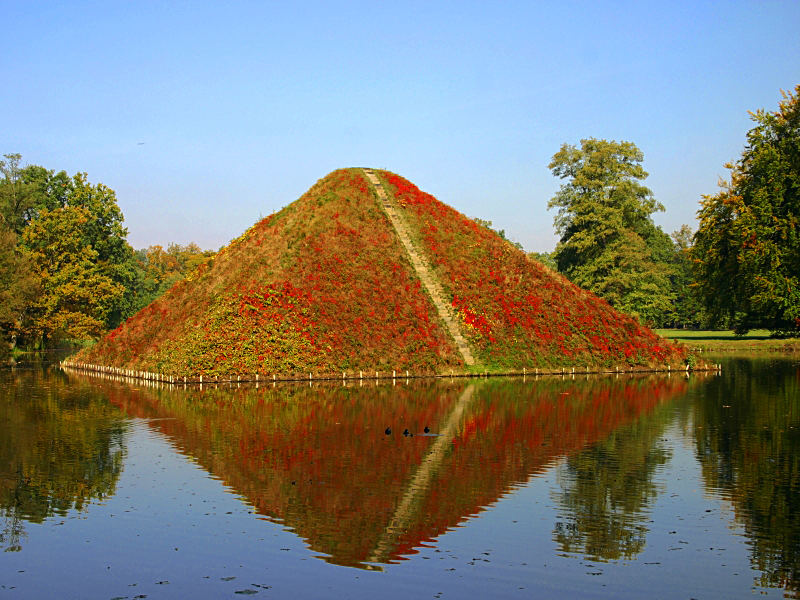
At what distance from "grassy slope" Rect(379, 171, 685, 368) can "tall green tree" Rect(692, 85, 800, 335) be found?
1114cm

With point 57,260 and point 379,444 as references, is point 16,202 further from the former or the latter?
point 379,444

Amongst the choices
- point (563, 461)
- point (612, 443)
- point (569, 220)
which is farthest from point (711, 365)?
point (563, 461)

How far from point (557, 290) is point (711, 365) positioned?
1450cm

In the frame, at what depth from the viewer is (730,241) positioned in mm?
75938

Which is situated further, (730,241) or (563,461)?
(730,241)

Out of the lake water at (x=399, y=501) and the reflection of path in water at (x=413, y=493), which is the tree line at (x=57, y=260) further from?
the reflection of path in water at (x=413, y=493)

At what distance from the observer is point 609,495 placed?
2362 centimetres

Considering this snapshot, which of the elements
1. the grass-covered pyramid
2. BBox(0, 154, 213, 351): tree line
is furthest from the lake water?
BBox(0, 154, 213, 351): tree line

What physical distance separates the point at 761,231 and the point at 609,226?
2091 centimetres

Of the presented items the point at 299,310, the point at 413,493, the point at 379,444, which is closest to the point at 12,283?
the point at 299,310

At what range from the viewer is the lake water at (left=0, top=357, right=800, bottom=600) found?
54.7ft

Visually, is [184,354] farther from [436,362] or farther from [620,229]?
[620,229]

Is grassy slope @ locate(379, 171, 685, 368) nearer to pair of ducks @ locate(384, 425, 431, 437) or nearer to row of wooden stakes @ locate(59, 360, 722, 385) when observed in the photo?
row of wooden stakes @ locate(59, 360, 722, 385)

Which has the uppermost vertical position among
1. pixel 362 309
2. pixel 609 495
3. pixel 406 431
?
pixel 362 309
